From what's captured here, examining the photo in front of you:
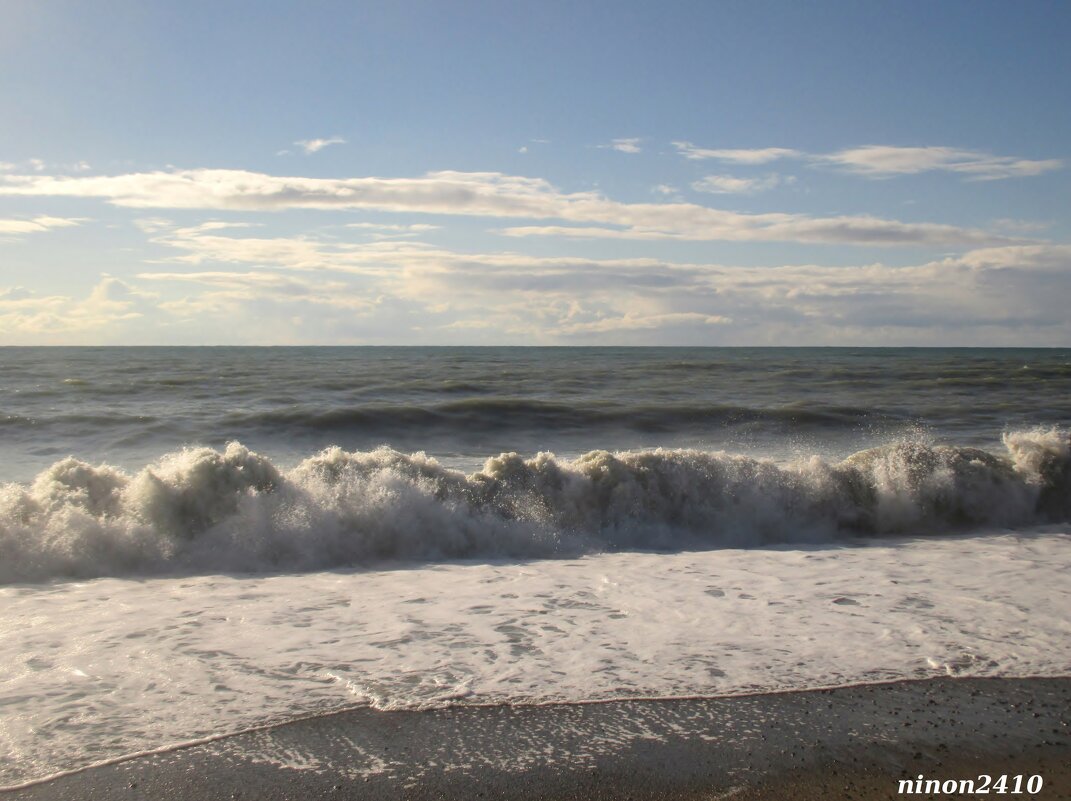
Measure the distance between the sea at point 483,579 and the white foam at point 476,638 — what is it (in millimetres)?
26

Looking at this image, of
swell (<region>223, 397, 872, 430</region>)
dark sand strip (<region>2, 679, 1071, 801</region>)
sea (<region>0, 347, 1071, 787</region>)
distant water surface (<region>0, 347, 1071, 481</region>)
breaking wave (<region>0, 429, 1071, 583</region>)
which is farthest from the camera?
swell (<region>223, 397, 872, 430</region>)

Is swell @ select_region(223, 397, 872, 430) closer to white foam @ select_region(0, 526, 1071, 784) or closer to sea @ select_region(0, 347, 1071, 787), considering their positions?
sea @ select_region(0, 347, 1071, 787)

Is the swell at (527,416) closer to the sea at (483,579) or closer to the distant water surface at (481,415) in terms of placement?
the distant water surface at (481,415)

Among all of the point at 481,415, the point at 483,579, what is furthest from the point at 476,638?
the point at 481,415

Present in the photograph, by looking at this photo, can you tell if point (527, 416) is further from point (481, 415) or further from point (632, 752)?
point (632, 752)

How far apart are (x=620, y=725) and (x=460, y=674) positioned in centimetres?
117

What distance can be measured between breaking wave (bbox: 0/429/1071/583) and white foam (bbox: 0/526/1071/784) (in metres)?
0.70

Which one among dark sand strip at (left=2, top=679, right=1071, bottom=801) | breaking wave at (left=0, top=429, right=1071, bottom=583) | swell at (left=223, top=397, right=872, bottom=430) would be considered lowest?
dark sand strip at (left=2, top=679, right=1071, bottom=801)

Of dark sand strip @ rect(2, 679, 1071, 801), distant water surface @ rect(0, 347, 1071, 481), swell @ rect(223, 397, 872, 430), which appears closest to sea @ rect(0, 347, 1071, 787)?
dark sand strip @ rect(2, 679, 1071, 801)

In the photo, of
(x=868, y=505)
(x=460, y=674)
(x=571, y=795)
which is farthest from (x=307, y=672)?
(x=868, y=505)

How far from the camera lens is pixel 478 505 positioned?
389 inches

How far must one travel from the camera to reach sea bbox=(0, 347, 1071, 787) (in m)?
5.04

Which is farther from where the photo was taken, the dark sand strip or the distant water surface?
the distant water surface

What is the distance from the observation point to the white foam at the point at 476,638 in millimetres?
4809
